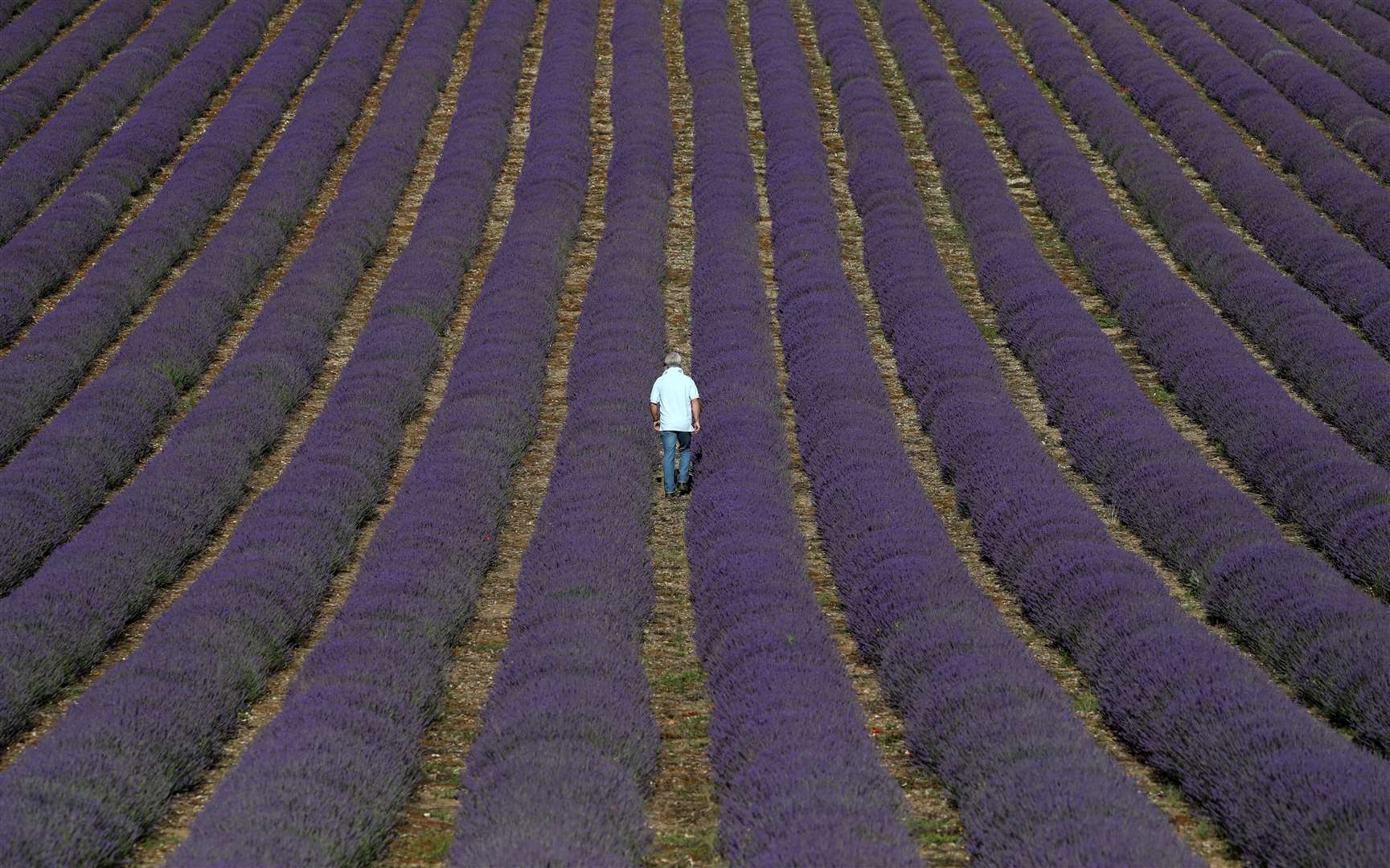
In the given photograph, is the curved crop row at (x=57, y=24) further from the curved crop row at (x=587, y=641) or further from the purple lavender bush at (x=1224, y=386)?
the purple lavender bush at (x=1224, y=386)

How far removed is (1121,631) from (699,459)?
421 cm

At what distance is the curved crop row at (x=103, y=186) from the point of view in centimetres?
1557

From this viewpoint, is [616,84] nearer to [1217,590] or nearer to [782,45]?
[782,45]

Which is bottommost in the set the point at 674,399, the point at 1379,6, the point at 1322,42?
the point at 674,399

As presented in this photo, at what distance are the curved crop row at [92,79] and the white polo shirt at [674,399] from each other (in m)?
10.3

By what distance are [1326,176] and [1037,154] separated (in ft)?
11.0

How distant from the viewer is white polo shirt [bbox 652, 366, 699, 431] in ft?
37.2

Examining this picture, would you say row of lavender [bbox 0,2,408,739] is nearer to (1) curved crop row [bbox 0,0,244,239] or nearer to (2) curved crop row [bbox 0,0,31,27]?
(1) curved crop row [bbox 0,0,244,239]

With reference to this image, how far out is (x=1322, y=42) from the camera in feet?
76.6

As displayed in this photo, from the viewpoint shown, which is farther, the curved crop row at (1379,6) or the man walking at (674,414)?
the curved crop row at (1379,6)

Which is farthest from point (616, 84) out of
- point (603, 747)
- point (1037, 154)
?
point (603, 747)

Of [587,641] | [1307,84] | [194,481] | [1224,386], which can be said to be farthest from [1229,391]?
[1307,84]

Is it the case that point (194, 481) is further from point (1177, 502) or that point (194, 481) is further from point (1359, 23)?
point (1359, 23)

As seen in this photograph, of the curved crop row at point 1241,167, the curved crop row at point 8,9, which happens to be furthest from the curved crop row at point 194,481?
the curved crop row at point 8,9
